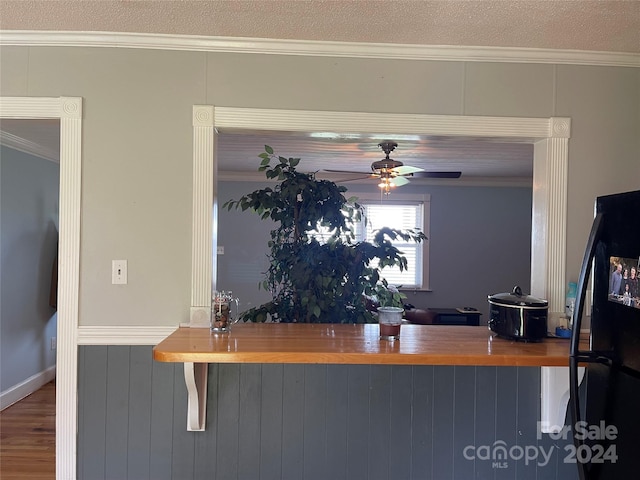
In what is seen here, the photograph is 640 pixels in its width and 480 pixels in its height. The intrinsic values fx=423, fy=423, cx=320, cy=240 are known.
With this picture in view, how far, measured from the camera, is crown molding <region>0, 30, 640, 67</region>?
1.79 m

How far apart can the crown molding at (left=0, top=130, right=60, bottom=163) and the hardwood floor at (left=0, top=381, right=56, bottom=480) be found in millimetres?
2165

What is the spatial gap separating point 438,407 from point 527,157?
3153 millimetres

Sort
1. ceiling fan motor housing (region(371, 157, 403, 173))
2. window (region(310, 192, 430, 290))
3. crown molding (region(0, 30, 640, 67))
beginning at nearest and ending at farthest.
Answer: crown molding (region(0, 30, 640, 67)) < ceiling fan motor housing (region(371, 157, 403, 173)) < window (region(310, 192, 430, 290))

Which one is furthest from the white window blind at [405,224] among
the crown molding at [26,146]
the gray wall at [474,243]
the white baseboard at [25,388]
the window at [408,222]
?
the white baseboard at [25,388]

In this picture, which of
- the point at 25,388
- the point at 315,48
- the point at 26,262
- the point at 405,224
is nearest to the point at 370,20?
the point at 315,48

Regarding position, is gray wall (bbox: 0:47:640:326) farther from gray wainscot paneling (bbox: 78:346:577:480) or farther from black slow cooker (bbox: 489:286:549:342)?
black slow cooker (bbox: 489:286:549:342)

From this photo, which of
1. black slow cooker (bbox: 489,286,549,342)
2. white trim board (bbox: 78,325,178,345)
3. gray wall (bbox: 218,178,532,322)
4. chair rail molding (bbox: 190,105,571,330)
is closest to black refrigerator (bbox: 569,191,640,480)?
black slow cooker (bbox: 489,286,549,342)

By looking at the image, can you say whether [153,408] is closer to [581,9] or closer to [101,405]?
[101,405]

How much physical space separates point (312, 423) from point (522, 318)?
996mm

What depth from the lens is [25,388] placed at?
12.3 feet

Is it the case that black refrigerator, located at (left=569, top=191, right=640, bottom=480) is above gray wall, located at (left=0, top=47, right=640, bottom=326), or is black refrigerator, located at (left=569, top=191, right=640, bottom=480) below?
below

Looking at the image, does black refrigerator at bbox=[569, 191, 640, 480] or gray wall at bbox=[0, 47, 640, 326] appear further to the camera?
gray wall at bbox=[0, 47, 640, 326]

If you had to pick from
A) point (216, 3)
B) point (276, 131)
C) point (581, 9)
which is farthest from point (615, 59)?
point (216, 3)

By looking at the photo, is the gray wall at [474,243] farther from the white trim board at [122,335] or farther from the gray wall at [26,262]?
the white trim board at [122,335]
